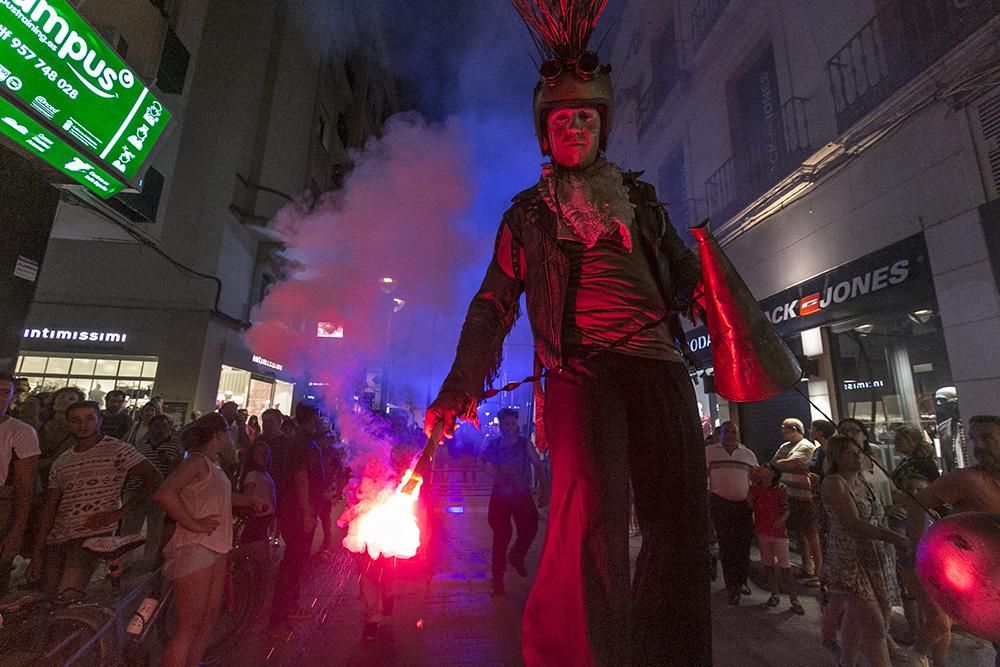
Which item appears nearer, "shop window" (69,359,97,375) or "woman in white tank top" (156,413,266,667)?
"woman in white tank top" (156,413,266,667)

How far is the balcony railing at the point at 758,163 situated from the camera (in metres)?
9.21

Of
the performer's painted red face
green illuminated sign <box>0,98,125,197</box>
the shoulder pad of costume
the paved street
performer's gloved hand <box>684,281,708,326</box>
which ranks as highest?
green illuminated sign <box>0,98,125,197</box>

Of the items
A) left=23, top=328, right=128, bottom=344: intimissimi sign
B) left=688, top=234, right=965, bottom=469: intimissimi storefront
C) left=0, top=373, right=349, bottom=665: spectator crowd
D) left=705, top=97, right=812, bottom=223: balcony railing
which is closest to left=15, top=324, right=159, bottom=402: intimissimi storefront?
left=23, top=328, right=128, bottom=344: intimissimi sign

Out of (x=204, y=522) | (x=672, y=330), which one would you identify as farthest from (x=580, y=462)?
(x=204, y=522)

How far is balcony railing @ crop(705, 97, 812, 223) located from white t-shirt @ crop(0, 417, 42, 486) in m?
11.1

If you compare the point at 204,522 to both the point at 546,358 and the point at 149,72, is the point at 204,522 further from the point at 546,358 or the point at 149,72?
the point at 149,72

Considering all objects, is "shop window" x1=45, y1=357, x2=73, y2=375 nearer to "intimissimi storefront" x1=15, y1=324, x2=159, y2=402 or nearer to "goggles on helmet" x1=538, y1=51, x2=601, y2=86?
"intimissimi storefront" x1=15, y1=324, x2=159, y2=402

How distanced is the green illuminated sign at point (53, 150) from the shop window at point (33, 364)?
8378 mm

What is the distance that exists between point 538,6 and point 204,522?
3.97 meters

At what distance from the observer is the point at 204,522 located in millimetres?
3600

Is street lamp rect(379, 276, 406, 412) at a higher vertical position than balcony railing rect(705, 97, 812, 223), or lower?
lower

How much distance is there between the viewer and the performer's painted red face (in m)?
1.96

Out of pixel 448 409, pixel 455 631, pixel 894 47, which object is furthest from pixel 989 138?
pixel 455 631

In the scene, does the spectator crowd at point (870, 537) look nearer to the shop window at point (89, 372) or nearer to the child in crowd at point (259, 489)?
the child in crowd at point (259, 489)
